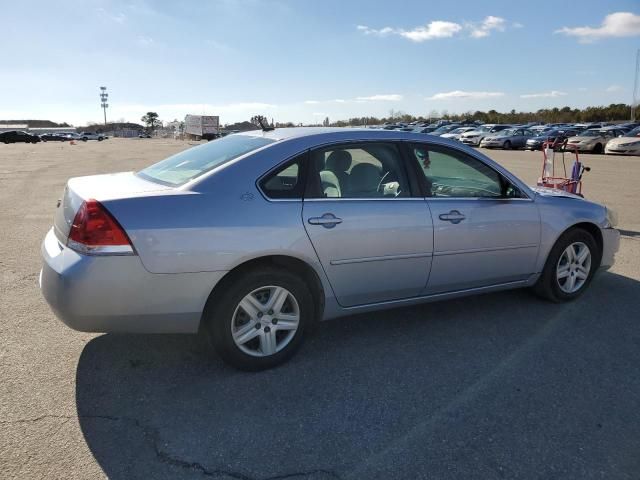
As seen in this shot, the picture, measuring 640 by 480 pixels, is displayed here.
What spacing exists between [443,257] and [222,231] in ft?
5.71

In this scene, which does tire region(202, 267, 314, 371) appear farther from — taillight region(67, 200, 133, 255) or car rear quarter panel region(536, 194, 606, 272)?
car rear quarter panel region(536, 194, 606, 272)

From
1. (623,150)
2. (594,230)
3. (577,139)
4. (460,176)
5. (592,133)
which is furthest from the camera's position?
(592,133)

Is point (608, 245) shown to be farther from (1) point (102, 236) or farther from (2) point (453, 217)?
(1) point (102, 236)

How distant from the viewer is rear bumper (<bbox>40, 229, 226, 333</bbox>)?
113 inches

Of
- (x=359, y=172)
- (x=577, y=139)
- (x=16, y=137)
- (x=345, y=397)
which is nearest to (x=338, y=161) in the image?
(x=359, y=172)

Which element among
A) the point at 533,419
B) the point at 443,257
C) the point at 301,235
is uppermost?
the point at 301,235

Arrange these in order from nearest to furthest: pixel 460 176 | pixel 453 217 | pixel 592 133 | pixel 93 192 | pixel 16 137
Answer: pixel 93 192 → pixel 453 217 → pixel 460 176 → pixel 592 133 → pixel 16 137

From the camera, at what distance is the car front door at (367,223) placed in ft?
11.2

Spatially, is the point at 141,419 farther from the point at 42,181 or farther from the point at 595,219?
the point at 42,181

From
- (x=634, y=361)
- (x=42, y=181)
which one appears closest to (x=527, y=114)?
(x=42, y=181)

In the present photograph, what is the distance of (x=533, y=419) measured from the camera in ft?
9.43

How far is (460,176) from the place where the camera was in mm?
4273

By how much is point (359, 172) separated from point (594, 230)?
2559 mm

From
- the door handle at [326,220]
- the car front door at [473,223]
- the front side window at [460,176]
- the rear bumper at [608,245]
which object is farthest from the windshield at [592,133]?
the door handle at [326,220]
